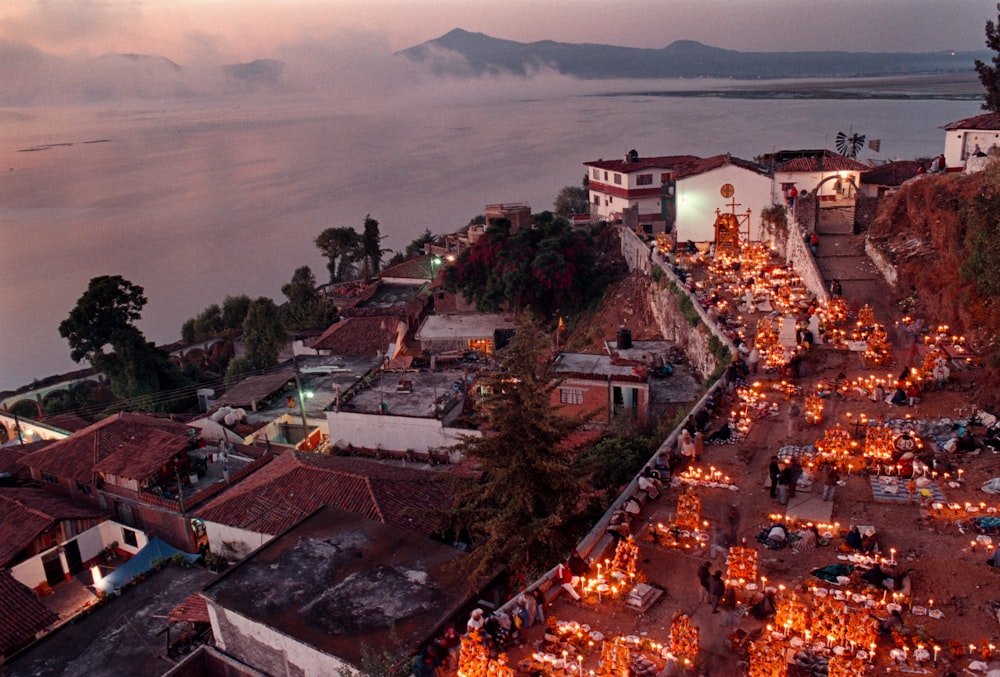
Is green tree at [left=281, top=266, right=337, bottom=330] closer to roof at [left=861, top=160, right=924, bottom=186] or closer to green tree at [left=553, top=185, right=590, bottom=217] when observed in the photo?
green tree at [left=553, top=185, right=590, bottom=217]

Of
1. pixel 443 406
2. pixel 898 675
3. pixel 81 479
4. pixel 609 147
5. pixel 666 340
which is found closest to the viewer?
pixel 898 675

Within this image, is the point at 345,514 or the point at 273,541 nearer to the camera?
the point at 273,541

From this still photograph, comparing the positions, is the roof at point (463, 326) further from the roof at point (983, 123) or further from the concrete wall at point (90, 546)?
the roof at point (983, 123)

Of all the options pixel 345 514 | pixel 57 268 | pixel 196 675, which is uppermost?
pixel 345 514

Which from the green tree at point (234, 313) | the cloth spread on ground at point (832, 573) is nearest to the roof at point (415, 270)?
the green tree at point (234, 313)

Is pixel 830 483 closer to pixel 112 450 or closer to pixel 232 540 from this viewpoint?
pixel 232 540

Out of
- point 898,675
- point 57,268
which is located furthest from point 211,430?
point 57,268

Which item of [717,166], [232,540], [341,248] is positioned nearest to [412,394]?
[232,540]

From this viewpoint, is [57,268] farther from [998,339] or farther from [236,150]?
[236,150]

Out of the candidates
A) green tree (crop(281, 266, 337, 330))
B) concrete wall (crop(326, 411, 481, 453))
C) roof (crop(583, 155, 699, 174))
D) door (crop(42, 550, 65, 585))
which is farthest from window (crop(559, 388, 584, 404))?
green tree (crop(281, 266, 337, 330))
